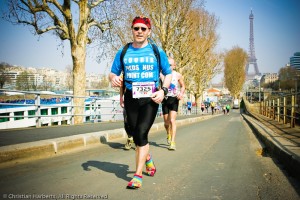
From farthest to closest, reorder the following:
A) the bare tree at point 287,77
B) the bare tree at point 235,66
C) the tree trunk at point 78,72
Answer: the bare tree at point 287,77
the bare tree at point 235,66
the tree trunk at point 78,72

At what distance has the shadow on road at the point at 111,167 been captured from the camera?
12.6 ft

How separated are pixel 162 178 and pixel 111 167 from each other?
983mm

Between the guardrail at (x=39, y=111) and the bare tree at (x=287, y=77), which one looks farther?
the bare tree at (x=287, y=77)

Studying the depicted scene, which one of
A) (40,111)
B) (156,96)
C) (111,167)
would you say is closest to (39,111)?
(40,111)

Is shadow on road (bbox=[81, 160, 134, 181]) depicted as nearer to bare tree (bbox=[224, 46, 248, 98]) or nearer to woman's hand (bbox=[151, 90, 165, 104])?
woman's hand (bbox=[151, 90, 165, 104])

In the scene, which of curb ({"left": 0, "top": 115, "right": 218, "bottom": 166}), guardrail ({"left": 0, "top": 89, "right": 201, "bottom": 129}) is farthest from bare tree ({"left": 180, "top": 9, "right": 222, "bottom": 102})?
curb ({"left": 0, "top": 115, "right": 218, "bottom": 166})

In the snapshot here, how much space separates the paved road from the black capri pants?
1.96 feet

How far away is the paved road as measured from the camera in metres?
3.02

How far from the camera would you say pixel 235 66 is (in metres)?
77.4

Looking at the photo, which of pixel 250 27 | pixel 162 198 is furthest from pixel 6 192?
pixel 250 27

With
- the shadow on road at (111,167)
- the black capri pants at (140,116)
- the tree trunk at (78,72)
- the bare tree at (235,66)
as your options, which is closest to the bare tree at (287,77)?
the bare tree at (235,66)

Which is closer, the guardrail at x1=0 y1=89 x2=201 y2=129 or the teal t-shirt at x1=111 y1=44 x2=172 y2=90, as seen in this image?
the teal t-shirt at x1=111 y1=44 x2=172 y2=90

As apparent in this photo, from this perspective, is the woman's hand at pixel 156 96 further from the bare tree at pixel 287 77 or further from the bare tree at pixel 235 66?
the bare tree at pixel 287 77

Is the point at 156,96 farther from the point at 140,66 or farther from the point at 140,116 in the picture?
the point at 140,66
